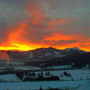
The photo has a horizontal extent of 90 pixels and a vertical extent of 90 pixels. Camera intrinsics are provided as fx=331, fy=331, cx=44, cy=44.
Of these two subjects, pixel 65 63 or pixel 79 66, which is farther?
pixel 65 63

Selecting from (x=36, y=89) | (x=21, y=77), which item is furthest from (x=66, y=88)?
(x=21, y=77)

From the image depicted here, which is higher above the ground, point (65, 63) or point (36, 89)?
point (65, 63)

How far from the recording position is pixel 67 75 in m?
76.8

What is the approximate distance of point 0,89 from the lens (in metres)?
45.0

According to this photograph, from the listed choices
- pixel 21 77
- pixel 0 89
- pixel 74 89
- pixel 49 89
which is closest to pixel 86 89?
pixel 74 89

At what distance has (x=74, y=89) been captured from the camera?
45.1m

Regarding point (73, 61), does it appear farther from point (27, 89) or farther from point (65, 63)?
point (27, 89)

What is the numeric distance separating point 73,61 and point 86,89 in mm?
80323

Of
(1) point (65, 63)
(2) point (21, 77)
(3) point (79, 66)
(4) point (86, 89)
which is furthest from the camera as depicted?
(1) point (65, 63)

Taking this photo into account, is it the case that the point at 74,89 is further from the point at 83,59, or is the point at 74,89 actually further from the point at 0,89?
the point at 83,59

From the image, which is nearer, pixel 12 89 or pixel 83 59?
pixel 12 89

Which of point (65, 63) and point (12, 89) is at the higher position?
point (65, 63)

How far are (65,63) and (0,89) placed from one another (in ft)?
261

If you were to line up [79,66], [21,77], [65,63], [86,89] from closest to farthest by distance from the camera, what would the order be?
[86,89], [21,77], [79,66], [65,63]
